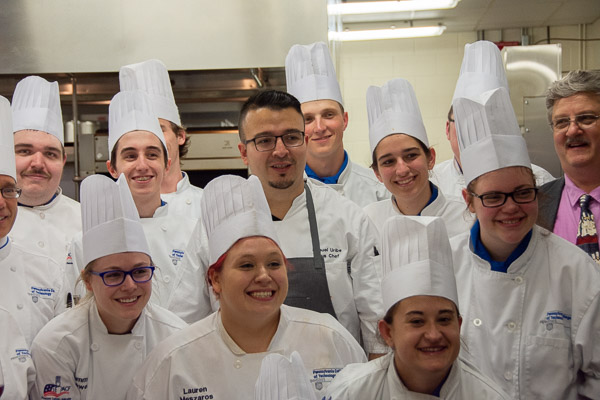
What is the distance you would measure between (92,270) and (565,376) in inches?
52.1

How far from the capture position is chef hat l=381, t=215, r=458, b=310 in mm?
1612

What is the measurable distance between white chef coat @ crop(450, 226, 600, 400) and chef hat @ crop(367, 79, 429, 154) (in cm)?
66

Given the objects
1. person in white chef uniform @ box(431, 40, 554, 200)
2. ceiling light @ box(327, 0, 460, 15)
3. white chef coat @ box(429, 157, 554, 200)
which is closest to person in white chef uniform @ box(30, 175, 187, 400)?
person in white chef uniform @ box(431, 40, 554, 200)

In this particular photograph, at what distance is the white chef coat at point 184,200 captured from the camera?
270cm

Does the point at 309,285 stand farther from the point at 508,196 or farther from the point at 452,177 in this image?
the point at 452,177

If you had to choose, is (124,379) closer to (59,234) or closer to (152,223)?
(152,223)

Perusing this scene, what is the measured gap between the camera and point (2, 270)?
7.06ft

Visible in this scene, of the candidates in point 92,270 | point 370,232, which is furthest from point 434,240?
point 92,270

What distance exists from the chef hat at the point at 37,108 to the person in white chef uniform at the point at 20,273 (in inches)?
14.4

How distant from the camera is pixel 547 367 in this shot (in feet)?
5.61

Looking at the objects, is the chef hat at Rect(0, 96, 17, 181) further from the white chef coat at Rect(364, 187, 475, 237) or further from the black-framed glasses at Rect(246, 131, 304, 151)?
the white chef coat at Rect(364, 187, 475, 237)

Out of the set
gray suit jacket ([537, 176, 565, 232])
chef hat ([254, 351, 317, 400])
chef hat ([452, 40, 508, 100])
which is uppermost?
chef hat ([452, 40, 508, 100])

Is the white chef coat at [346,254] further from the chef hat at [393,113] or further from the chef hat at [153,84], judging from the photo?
the chef hat at [153,84]

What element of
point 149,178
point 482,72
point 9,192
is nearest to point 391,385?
point 149,178
